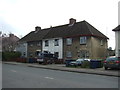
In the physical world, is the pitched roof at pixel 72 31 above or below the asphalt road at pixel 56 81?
above

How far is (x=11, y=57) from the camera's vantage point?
43.2m

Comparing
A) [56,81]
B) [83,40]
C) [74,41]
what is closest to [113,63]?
[56,81]

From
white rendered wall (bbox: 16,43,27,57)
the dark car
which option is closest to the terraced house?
white rendered wall (bbox: 16,43,27,57)

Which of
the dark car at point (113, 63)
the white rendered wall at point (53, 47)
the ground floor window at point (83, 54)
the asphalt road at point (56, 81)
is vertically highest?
the white rendered wall at point (53, 47)

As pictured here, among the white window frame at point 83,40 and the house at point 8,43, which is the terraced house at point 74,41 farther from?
the house at point 8,43

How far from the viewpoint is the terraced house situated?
35.0 meters

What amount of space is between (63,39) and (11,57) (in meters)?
13.1

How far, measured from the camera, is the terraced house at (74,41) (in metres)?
35.0

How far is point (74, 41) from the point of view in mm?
37250

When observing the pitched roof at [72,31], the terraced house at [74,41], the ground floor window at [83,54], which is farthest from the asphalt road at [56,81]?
the pitched roof at [72,31]

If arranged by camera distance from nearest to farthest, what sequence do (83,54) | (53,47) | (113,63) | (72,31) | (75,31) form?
(113,63), (83,54), (75,31), (72,31), (53,47)

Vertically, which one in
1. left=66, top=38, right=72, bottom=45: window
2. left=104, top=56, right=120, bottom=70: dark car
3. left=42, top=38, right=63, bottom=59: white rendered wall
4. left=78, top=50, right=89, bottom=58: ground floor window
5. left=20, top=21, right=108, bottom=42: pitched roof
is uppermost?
left=20, top=21, right=108, bottom=42: pitched roof

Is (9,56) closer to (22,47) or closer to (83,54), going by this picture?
(22,47)

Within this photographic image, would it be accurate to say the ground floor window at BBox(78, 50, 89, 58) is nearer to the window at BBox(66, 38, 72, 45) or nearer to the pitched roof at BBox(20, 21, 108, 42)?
the pitched roof at BBox(20, 21, 108, 42)
